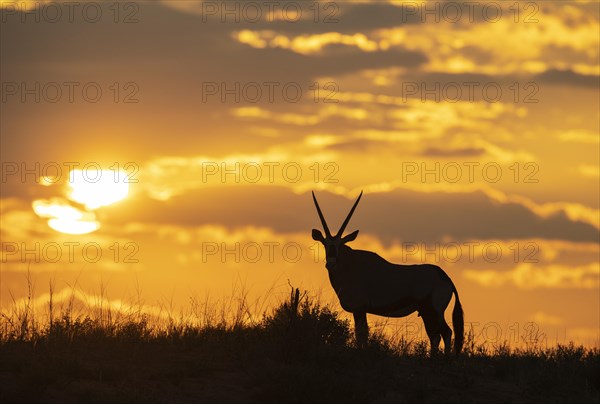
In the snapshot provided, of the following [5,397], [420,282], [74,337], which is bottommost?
[5,397]

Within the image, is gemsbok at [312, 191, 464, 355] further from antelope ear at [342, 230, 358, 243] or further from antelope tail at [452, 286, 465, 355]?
antelope ear at [342, 230, 358, 243]

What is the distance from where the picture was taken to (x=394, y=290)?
70.0ft

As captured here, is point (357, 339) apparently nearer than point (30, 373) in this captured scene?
No

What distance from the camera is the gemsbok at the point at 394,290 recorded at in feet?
69.7

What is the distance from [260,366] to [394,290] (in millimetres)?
5317

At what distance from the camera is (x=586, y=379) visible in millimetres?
18062

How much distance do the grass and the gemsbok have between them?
4.82 feet

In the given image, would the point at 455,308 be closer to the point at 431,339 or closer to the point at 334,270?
the point at 431,339

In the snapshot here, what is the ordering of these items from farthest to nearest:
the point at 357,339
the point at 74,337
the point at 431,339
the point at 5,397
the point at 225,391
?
1. the point at 431,339
2. the point at 357,339
3. the point at 74,337
4. the point at 225,391
5. the point at 5,397

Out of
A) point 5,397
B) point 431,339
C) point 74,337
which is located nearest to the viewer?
point 5,397

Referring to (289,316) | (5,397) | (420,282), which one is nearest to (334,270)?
(420,282)

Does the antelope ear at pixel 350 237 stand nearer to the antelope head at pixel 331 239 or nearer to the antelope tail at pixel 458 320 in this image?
the antelope head at pixel 331 239

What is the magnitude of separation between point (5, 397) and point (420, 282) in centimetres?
945

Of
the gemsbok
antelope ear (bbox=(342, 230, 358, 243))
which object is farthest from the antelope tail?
antelope ear (bbox=(342, 230, 358, 243))
